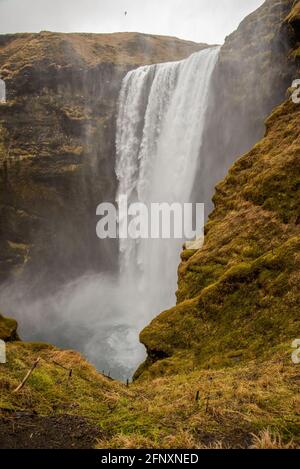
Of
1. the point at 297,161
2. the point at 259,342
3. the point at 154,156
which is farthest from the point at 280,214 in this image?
the point at 154,156

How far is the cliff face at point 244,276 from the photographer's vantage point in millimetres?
9430

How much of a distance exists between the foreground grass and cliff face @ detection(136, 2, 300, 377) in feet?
4.52

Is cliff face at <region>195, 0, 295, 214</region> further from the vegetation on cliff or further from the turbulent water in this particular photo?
the vegetation on cliff

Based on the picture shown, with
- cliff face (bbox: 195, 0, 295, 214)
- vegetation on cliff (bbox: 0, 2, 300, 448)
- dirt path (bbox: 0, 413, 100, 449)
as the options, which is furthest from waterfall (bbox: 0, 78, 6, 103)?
dirt path (bbox: 0, 413, 100, 449)

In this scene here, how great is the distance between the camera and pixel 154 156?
3612 centimetres

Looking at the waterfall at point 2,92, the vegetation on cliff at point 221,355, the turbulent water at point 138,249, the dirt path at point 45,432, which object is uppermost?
the waterfall at point 2,92

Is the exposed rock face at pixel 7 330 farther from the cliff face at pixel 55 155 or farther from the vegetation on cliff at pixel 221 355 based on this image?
the cliff face at pixel 55 155

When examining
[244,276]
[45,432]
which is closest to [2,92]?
[244,276]

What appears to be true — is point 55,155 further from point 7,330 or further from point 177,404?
point 177,404

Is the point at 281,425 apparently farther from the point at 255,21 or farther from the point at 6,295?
the point at 6,295

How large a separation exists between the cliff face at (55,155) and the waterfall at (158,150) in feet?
9.34

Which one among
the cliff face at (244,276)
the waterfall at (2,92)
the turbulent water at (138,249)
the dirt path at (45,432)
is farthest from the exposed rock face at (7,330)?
the waterfall at (2,92)

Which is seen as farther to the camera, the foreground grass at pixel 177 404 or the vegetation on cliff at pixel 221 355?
the vegetation on cliff at pixel 221 355

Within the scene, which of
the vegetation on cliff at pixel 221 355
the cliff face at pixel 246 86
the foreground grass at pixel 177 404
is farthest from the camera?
the cliff face at pixel 246 86
